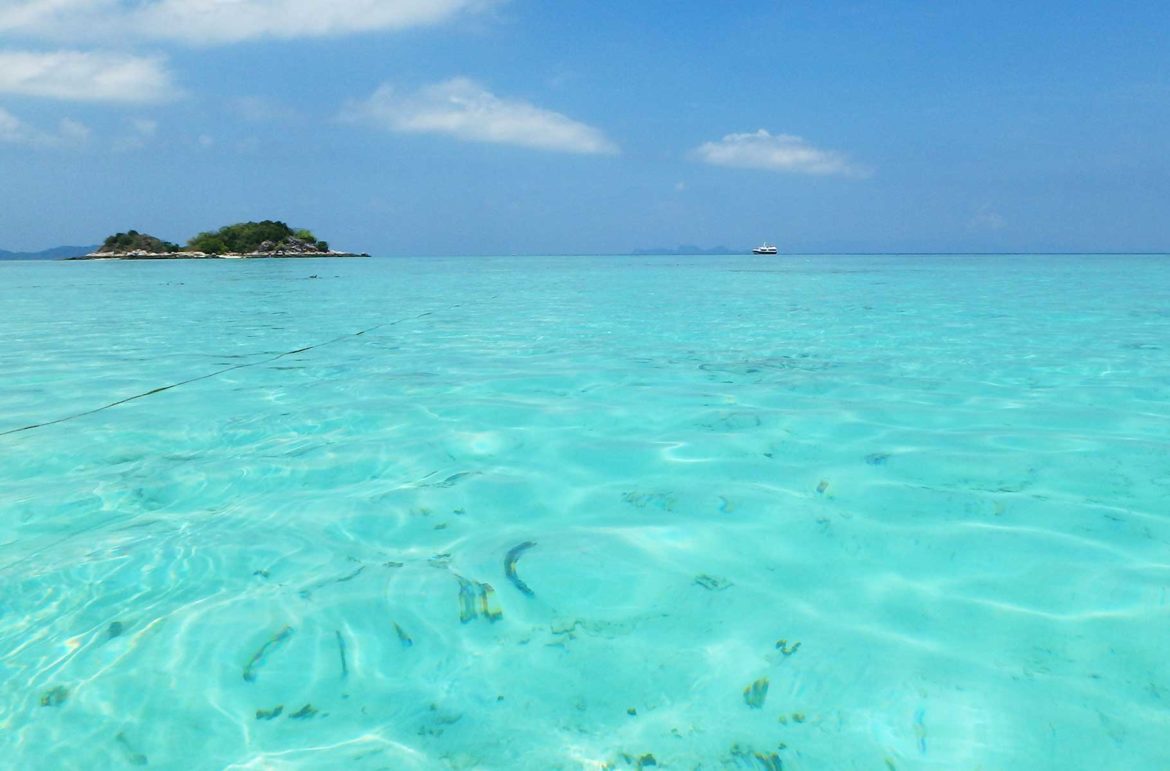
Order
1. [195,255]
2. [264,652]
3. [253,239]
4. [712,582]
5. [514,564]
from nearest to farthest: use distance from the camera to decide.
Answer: [264,652]
[712,582]
[514,564]
[195,255]
[253,239]

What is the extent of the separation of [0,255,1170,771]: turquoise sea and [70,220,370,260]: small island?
9521 centimetres

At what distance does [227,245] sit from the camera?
306 ft

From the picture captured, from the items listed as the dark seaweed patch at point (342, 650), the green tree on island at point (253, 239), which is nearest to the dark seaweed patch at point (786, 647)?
the dark seaweed patch at point (342, 650)

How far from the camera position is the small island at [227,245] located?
295 ft

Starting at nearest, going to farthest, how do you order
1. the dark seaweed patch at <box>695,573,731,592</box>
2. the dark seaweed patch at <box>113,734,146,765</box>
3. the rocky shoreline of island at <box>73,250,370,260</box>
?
1. the dark seaweed patch at <box>113,734,146,765</box>
2. the dark seaweed patch at <box>695,573,731,592</box>
3. the rocky shoreline of island at <box>73,250,370,260</box>

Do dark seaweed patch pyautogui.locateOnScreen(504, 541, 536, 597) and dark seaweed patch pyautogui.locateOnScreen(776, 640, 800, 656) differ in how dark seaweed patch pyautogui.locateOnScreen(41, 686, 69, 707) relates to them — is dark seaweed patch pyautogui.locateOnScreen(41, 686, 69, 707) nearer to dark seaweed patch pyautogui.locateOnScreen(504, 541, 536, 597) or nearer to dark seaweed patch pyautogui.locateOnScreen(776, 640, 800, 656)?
dark seaweed patch pyautogui.locateOnScreen(504, 541, 536, 597)

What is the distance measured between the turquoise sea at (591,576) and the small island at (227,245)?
95.2 m

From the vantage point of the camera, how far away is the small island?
8988 centimetres

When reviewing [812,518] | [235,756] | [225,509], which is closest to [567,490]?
[812,518]

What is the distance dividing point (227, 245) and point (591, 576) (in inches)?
4043

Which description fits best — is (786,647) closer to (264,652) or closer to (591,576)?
(591,576)

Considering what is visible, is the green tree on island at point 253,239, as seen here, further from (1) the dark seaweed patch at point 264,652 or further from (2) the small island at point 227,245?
(1) the dark seaweed patch at point 264,652

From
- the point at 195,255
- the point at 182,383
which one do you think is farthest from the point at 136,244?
the point at 182,383

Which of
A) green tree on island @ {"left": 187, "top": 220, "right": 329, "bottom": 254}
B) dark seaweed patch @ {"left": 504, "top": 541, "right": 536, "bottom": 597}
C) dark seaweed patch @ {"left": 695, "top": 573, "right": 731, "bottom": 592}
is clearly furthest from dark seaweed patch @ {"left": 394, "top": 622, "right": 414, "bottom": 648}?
green tree on island @ {"left": 187, "top": 220, "right": 329, "bottom": 254}
